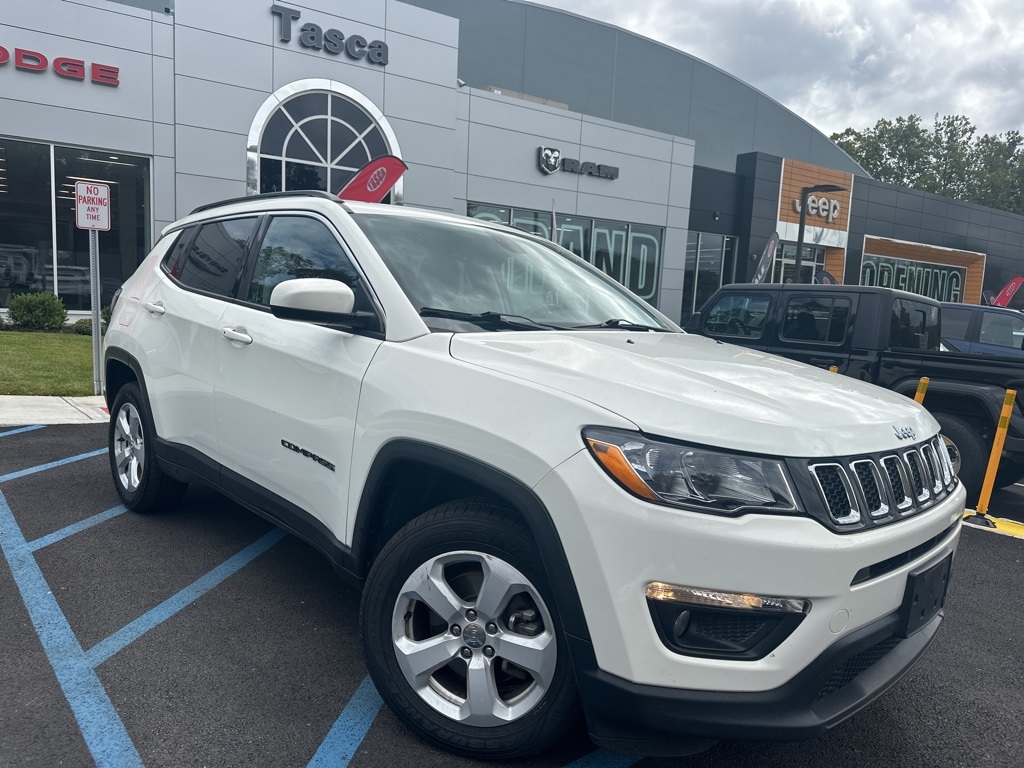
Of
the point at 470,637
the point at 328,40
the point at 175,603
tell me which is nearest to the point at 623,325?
the point at 470,637

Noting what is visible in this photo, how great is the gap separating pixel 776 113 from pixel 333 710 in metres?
46.3

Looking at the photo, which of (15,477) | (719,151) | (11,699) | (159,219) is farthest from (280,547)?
(719,151)

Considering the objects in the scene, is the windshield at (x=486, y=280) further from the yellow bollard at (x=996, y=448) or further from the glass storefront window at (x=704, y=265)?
the glass storefront window at (x=704, y=265)

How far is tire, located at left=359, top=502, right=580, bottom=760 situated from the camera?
2.19 metres

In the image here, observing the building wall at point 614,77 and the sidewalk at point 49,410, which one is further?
the building wall at point 614,77

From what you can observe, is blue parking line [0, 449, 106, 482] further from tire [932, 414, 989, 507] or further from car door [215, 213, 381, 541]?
tire [932, 414, 989, 507]

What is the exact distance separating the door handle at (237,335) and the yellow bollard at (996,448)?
5.26 metres

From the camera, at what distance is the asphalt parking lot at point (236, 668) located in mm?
2459

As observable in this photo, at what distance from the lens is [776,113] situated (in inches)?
1692

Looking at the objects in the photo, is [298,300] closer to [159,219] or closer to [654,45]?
[159,219]

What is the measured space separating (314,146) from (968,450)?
14946 mm

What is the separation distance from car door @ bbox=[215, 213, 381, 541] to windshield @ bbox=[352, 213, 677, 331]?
204 mm

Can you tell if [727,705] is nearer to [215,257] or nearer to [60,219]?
[215,257]

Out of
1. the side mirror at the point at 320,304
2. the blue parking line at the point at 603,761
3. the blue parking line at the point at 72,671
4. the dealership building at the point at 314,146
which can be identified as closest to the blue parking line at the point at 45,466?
the blue parking line at the point at 72,671
